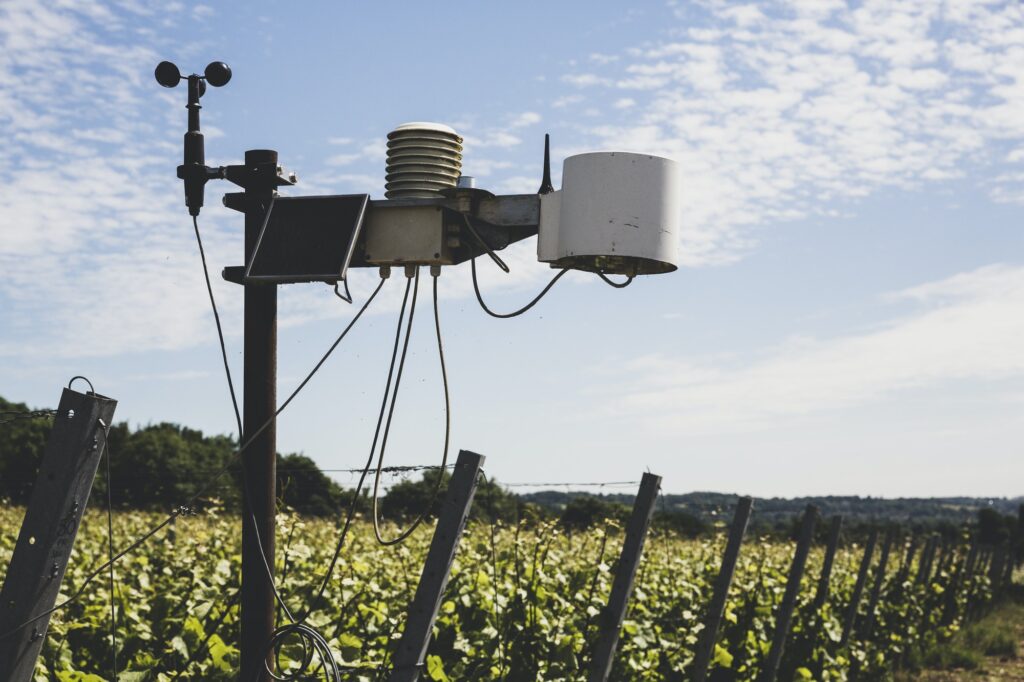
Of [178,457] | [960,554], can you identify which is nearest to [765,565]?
[960,554]

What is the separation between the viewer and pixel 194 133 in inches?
170

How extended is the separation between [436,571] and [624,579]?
5.05 ft

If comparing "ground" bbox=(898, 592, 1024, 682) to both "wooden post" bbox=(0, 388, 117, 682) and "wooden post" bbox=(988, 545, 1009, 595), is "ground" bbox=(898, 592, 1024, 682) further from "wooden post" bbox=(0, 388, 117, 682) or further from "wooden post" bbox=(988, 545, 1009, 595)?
"wooden post" bbox=(0, 388, 117, 682)

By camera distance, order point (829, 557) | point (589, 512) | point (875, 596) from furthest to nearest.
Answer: point (875, 596) < point (829, 557) < point (589, 512)

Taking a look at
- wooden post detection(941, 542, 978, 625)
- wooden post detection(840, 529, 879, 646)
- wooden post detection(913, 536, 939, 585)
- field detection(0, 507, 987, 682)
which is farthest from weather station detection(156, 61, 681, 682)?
wooden post detection(941, 542, 978, 625)

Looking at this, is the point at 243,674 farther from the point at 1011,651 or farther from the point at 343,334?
the point at 1011,651

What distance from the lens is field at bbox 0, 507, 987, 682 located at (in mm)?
5496

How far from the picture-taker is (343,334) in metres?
4.23

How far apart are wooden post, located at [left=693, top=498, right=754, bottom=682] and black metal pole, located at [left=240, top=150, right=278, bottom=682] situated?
120 inches

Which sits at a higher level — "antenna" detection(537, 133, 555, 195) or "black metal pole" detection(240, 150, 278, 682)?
"antenna" detection(537, 133, 555, 195)

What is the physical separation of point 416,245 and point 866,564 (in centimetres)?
852

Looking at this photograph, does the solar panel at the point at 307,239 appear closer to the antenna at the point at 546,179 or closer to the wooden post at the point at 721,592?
the antenna at the point at 546,179

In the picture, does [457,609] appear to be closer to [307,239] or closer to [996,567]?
[307,239]

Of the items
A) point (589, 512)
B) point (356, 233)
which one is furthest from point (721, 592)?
point (356, 233)
